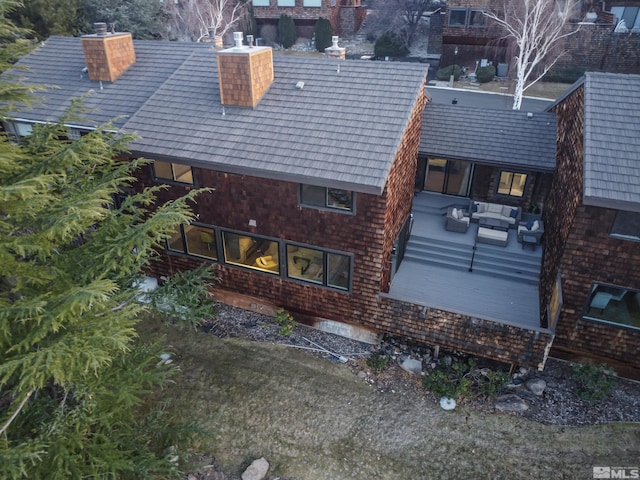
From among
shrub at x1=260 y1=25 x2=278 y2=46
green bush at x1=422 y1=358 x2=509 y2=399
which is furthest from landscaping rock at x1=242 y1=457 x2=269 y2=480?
shrub at x1=260 y1=25 x2=278 y2=46

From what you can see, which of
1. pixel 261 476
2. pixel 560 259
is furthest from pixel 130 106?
pixel 560 259

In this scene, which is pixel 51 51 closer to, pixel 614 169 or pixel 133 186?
pixel 133 186

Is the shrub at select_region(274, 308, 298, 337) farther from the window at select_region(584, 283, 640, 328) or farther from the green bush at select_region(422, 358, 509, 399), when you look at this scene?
the window at select_region(584, 283, 640, 328)

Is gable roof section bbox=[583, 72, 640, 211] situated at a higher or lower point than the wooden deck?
higher

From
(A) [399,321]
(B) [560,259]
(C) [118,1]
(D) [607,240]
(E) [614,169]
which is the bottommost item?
(A) [399,321]

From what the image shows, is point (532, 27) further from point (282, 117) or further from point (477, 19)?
point (282, 117)

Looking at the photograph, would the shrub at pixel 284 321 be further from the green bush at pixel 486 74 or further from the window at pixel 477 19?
the window at pixel 477 19

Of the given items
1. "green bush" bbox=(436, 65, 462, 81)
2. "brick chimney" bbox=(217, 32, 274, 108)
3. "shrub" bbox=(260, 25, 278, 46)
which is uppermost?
"brick chimney" bbox=(217, 32, 274, 108)
